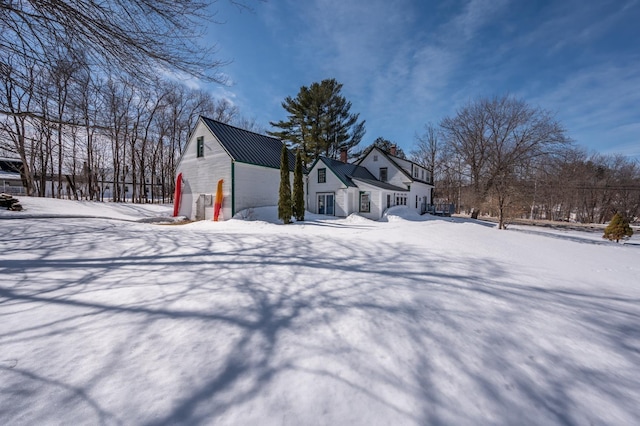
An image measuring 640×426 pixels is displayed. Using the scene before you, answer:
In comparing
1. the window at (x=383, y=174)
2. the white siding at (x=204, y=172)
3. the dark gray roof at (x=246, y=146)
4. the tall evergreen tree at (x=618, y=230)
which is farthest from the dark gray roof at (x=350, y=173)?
the tall evergreen tree at (x=618, y=230)

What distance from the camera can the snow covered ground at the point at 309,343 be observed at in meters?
1.54

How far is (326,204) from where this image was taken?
20516mm

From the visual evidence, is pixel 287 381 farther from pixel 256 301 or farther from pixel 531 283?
pixel 531 283

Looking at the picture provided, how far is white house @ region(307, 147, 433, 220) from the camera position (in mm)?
19500

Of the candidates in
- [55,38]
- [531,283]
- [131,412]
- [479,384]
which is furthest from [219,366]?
[55,38]

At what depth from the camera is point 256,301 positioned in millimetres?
2951

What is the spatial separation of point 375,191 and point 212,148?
1238 cm

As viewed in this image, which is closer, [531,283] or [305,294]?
[305,294]

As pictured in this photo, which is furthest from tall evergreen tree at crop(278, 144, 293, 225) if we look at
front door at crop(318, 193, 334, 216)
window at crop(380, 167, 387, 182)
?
window at crop(380, 167, 387, 182)

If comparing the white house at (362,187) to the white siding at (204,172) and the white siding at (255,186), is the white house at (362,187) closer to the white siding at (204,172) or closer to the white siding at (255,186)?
the white siding at (255,186)

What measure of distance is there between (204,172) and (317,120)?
1938 cm

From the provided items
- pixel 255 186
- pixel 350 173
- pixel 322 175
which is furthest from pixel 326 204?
pixel 255 186

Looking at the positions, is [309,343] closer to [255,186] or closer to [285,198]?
[285,198]

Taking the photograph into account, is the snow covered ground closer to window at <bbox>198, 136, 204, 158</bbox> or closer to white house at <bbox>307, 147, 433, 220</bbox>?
window at <bbox>198, 136, 204, 158</bbox>
